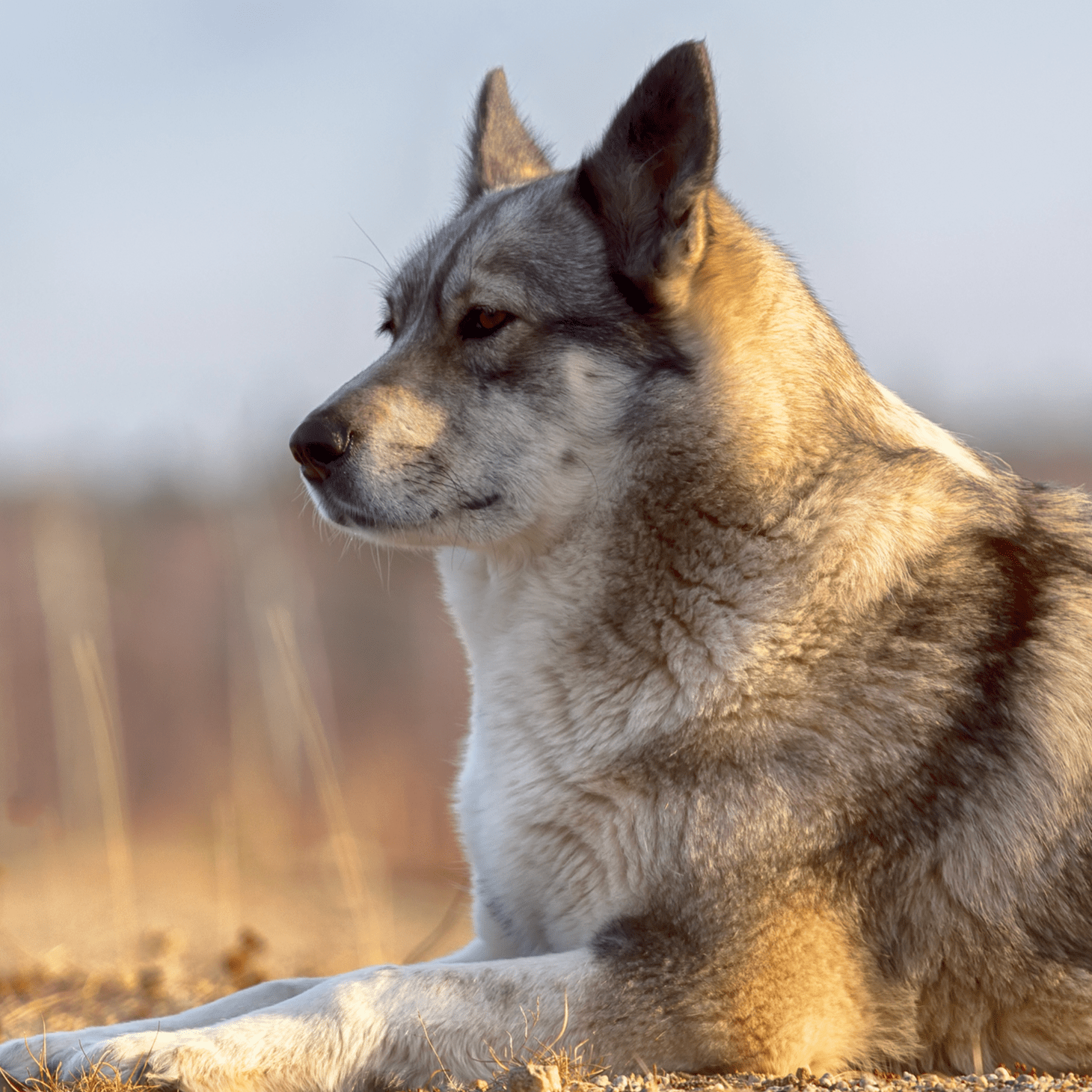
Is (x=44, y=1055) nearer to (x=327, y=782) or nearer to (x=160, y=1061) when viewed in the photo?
(x=160, y=1061)

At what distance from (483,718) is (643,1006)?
1.02 metres

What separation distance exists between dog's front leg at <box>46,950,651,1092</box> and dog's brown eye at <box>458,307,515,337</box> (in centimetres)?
175

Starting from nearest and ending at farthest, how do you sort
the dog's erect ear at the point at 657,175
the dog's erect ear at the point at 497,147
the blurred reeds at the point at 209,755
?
the dog's erect ear at the point at 657,175
the dog's erect ear at the point at 497,147
the blurred reeds at the point at 209,755

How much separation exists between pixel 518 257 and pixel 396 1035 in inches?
83.7

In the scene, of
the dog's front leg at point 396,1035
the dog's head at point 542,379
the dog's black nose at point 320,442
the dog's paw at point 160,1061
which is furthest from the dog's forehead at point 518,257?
the dog's paw at point 160,1061

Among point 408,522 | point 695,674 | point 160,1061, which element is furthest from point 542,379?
point 160,1061

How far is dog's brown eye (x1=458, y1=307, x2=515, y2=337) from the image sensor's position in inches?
129

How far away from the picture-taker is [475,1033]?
2516 mm

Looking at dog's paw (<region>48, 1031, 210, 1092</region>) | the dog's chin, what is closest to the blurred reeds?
the dog's chin

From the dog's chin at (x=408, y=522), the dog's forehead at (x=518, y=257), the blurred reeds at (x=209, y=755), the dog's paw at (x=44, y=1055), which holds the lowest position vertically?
the blurred reeds at (x=209, y=755)

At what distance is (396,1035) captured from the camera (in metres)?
2.50

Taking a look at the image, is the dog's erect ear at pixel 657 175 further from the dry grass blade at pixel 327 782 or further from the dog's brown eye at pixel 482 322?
the dry grass blade at pixel 327 782

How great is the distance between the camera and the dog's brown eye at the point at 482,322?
3.28 metres

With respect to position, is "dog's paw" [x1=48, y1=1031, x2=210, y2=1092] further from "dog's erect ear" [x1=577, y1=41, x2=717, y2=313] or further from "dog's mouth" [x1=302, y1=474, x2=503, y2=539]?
"dog's erect ear" [x1=577, y1=41, x2=717, y2=313]
